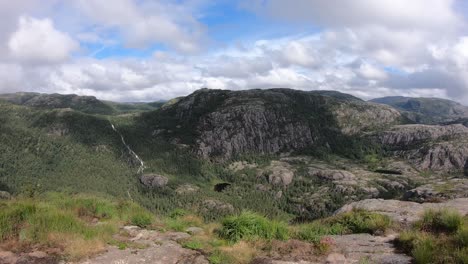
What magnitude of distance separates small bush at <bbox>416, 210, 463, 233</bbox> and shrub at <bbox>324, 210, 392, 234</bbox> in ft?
6.55

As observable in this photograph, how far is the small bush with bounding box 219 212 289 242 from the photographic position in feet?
64.3

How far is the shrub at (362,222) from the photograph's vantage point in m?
21.5

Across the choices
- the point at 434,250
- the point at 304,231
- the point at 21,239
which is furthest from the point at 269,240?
the point at 21,239

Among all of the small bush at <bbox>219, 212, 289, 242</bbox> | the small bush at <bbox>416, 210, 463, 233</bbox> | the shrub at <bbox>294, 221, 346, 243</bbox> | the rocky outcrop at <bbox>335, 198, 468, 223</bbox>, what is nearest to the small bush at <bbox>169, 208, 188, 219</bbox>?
the small bush at <bbox>219, 212, 289, 242</bbox>

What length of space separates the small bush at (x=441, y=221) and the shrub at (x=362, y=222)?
2.00 meters

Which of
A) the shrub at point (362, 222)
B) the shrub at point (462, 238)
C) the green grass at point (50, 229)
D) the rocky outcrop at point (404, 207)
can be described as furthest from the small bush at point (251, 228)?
the rocky outcrop at point (404, 207)

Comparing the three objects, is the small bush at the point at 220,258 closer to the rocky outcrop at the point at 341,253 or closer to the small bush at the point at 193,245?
the rocky outcrop at the point at 341,253

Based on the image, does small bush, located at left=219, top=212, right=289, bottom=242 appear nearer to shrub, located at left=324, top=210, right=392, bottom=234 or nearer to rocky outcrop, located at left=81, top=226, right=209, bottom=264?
rocky outcrop, located at left=81, top=226, right=209, bottom=264

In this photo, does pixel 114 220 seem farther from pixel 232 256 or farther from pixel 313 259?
pixel 313 259

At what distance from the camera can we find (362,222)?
883 inches

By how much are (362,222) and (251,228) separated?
7558 mm

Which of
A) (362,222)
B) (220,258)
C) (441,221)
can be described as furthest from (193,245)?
(441,221)

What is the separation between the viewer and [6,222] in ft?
56.9

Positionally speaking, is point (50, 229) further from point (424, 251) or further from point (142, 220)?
point (424, 251)
